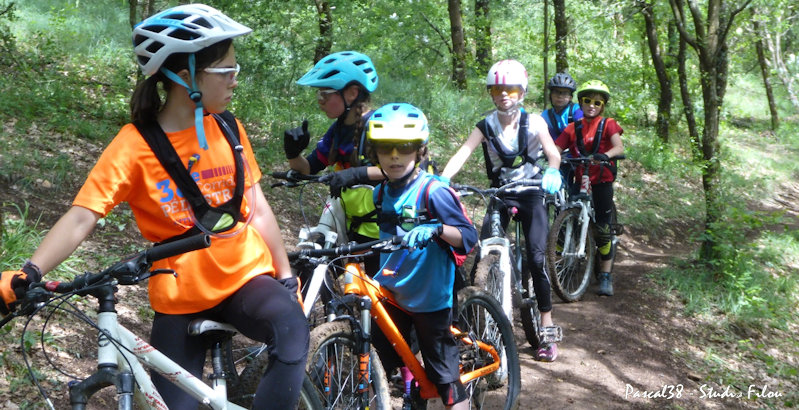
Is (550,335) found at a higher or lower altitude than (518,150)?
lower

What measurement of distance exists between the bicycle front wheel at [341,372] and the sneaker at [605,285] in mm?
5266

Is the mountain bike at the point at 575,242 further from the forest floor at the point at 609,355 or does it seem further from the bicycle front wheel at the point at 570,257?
the forest floor at the point at 609,355

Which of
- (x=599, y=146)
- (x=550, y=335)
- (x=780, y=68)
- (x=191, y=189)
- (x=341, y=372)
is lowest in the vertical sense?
(x=550, y=335)

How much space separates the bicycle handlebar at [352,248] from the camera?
3.45 metres

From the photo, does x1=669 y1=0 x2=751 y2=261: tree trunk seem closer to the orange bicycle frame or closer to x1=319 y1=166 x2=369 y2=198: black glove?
the orange bicycle frame

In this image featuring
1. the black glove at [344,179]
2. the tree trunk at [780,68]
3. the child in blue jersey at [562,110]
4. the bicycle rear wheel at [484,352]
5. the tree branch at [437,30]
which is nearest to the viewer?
the black glove at [344,179]

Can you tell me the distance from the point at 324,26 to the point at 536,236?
6.76m

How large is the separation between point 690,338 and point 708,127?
9.06 ft

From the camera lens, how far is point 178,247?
250cm

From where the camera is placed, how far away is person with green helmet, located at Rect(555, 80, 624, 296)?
839 cm

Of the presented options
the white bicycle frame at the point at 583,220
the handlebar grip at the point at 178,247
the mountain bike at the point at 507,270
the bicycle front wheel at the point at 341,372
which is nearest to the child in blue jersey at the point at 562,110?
the white bicycle frame at the point at 583,220

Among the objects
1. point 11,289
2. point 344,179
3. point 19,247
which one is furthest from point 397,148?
point 19,247

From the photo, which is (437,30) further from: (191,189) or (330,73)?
(191,189)

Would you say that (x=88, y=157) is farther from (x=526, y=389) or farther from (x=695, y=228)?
(x=695, y=228)
